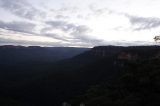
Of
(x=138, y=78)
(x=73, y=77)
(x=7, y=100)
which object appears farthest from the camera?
(x=73, y=77)

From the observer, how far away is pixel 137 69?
25.0 metres

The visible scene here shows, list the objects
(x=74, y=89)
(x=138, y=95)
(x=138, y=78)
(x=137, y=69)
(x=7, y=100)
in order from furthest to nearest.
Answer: (x=74, y=89)
(x=7, y=100)
(x=137, y=69)
(x=138, y=78)
(x=138, y=95)

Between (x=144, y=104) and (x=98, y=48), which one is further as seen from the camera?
(x=98, y=48)

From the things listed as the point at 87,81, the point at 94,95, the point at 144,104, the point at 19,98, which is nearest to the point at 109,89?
the point at 94,95

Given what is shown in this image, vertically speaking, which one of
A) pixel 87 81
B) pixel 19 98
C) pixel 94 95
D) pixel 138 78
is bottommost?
pixel 19 98

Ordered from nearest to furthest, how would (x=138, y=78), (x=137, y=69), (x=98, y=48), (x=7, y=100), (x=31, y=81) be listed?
(x=138, y=78), (x=137, y=69), (x=7, y=100), (x=31, y=81), (x=98, y=48)

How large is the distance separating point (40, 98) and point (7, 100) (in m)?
14.5

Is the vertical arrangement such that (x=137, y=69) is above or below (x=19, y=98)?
above

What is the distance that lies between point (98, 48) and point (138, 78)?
361 feet

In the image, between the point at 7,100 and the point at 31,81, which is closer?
the point at 7,100

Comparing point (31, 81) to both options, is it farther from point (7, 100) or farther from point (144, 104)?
point (144, 104)

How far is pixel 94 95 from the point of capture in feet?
77.7

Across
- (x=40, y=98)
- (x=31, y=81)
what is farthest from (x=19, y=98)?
(x=31, y=81)

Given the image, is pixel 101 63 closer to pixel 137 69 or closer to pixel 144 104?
pixel 137 69
